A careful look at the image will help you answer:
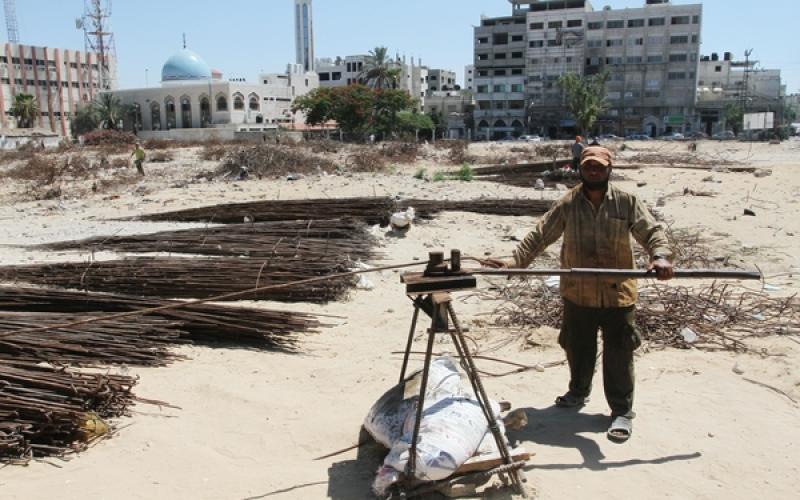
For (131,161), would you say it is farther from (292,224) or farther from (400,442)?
(400,442)

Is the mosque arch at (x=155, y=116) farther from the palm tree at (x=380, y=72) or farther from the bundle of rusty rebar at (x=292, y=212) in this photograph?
the bundle of rusty rebar at (x=292, y=212)

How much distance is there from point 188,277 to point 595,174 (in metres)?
3.77

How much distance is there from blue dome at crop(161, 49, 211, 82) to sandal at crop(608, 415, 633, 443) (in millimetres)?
58108

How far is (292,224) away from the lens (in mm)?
8406

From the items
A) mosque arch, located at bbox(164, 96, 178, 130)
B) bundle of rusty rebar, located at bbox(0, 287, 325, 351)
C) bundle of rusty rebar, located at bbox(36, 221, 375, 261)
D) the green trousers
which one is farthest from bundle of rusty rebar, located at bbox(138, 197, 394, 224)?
mosque arch, located at bbox(164, 96, 178, 130)

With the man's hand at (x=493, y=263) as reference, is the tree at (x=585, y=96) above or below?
above

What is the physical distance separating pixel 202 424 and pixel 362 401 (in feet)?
3.15

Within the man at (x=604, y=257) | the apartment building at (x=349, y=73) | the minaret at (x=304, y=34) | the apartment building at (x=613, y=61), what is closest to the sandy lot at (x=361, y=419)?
the man at (x=604, y=257)

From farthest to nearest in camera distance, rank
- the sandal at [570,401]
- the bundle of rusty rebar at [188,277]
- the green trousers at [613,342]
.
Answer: the bundle of rusty rebar at [188,277], the sandal at [570,401], the green trousers at [613,342]

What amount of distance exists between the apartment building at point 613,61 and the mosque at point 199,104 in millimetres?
24984

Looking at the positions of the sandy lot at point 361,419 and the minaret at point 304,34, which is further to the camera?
the minaret at point 304,34

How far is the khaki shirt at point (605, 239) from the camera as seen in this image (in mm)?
3262

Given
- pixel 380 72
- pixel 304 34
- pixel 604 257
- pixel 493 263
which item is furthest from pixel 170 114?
pixel 604 257

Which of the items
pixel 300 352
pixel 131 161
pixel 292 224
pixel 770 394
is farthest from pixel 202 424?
pixel 131 161
